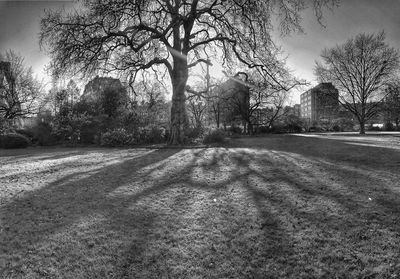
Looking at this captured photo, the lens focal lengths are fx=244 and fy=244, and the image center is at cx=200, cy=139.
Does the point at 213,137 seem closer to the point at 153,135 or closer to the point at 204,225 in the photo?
the point at 153,135

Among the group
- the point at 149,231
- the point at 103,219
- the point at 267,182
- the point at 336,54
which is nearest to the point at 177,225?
the point at 149,231

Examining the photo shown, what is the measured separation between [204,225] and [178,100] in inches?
461

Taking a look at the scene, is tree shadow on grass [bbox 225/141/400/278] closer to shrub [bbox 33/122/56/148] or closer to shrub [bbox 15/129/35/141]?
shrub [bbox 33/122/56/148]

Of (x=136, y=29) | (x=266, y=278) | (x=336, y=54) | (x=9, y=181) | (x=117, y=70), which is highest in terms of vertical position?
(x=336, y=54)

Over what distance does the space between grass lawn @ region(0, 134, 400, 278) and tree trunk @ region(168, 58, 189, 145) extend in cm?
859

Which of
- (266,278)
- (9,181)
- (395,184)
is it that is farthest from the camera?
(9,181)

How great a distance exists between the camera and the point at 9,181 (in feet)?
21.4

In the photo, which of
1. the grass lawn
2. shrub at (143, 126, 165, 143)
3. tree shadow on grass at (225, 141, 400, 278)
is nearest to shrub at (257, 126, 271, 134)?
shrub at (143, 126, 165, 143)

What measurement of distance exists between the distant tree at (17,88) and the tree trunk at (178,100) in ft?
75.7

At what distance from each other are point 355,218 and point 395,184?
235 cm

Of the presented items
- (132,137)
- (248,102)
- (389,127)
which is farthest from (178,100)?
(389,127)

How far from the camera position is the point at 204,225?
3865 millimetres

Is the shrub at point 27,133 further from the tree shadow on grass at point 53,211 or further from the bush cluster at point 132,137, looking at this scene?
the tree shadow on grass at point 53,211

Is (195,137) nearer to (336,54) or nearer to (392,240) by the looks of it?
(392,240)
